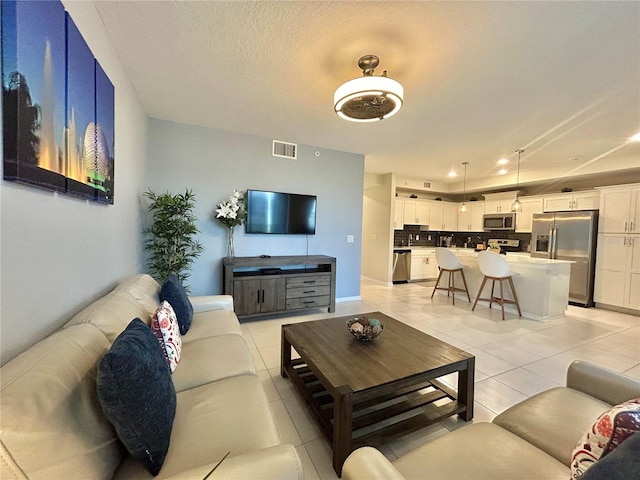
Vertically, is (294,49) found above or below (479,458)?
above

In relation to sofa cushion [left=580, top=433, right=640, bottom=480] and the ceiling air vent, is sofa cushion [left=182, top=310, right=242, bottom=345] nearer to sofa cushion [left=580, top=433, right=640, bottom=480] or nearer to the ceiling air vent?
sofa cushion [left=580, top=433, right=640, bottom=480]

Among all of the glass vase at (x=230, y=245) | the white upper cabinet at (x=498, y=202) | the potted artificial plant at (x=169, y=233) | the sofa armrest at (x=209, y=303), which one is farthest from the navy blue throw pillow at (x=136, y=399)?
the white upper cabinet at (x=498, y=202)

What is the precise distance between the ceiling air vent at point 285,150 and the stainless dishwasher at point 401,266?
3399 mm

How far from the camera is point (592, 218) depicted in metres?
4.51

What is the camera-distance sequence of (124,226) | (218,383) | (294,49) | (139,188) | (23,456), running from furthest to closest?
(139,188), (124,226), (294,49), (218,383), (23,456)

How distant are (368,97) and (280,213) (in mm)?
2252

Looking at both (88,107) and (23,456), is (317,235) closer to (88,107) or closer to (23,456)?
A: (88,107)

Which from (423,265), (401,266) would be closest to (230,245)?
(401,266)

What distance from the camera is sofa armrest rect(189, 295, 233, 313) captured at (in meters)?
2.44

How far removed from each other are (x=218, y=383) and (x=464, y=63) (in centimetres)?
283

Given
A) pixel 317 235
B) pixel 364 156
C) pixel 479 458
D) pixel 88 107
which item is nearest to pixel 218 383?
pixel 479 458

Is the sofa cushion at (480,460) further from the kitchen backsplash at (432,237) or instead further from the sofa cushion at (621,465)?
the kitchen backsplash at (432,237)

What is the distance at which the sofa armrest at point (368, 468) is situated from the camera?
0.75 metres

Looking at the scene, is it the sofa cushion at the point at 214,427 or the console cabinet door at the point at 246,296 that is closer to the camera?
the sofa cushion at the point at 214,427
